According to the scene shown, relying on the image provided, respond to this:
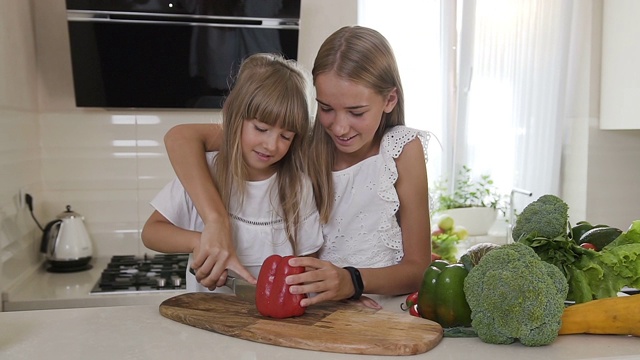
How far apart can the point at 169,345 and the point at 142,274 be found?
141cm

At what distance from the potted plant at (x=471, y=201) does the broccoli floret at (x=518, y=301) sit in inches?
78.1

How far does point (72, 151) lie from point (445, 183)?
166 centimetres

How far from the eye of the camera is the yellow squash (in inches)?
33.3

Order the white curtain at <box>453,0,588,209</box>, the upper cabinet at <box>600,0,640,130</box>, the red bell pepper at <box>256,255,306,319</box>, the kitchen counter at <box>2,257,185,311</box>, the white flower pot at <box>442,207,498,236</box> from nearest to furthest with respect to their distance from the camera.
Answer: the red bell pepper at <box>256,255,306,319</box> → the kitchen counter at <box>2,257,185,311</box> → the upper cabinet at <box>600,0,640,130</box> → the white flower pot at <box>442,207,498,236</box> → the white curtain at <box>453,0,588,209</box>

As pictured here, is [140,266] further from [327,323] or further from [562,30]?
[562,30]

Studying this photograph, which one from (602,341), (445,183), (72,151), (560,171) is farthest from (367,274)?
(560,171)

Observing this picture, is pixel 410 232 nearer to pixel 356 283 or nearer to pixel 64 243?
pixel 356 283

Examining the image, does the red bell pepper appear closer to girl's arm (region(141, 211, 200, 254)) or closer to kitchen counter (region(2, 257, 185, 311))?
girl's arm (region(141, 211, 200, 254))

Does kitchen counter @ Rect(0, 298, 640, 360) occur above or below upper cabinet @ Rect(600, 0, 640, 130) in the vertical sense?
below

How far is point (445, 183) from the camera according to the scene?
296 centimetres

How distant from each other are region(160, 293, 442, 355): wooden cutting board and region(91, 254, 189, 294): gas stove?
1.04 meters

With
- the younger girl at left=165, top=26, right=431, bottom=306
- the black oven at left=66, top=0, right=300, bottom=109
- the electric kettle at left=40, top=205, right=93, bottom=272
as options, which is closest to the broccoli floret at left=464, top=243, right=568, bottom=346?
the younger girl at left=165, top=26, right=431, bottom=306

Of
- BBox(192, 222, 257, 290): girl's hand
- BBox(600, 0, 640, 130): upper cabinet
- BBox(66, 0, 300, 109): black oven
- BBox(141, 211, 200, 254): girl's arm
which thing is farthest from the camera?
BBox(600, 0, 640, 130): upper cabinet

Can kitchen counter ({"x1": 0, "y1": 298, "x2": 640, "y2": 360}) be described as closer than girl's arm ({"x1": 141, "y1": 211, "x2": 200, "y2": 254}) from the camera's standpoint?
Yes
